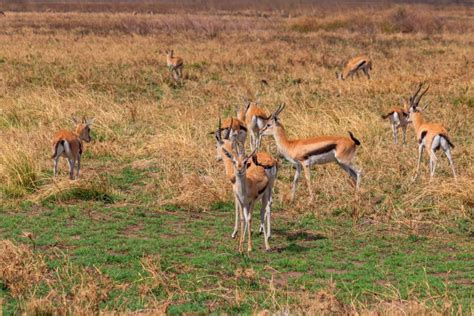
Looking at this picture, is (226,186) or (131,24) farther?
(131,24)

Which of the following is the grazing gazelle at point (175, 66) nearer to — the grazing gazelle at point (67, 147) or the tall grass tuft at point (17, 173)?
the grazing gazelle at point (67, 147)

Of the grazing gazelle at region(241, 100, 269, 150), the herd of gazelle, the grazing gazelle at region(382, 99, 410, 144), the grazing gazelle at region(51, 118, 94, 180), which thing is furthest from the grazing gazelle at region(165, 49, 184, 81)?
the grazing gazelle at region(51, 118, 94, 180)

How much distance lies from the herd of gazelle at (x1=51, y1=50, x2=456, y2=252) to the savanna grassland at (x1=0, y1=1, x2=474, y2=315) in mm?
268

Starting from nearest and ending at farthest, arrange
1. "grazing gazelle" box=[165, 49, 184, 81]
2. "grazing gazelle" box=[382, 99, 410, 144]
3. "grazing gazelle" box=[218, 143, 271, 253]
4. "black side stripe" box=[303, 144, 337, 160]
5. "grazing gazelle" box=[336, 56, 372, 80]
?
"grazing gazelle" box=[218, 143, 271, 253], "black side stripe" box=[303, 144, 337, 160], "grazing gazelle" box=[382, 99, 410, 144], "grazing gazelle" box=[165, 49, 184, 81], "grazing gazelle" box=[336, 56, 372, 80]

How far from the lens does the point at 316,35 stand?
28844mm

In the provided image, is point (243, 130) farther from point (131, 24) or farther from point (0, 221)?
point (131, 24)

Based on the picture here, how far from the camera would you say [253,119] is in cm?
1112

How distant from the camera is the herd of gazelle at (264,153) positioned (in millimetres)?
7047

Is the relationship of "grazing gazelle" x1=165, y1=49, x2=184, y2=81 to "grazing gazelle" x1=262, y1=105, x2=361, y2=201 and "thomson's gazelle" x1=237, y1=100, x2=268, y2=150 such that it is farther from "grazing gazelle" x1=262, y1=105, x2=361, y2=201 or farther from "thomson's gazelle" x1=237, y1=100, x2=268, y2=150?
"grazing gazelle" x1=262, y1=105, x2=361, y2=201

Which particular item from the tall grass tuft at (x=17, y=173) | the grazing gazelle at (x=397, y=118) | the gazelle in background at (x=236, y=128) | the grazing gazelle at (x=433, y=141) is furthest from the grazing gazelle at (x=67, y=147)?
the grazing gazelle at (x=397, y=118)

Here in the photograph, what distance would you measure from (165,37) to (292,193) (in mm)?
18817

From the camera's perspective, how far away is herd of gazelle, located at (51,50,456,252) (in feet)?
23.1

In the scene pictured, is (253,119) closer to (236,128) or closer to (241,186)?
(236,128)

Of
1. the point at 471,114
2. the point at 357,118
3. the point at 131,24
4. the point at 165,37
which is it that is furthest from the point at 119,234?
the point at 131,24
